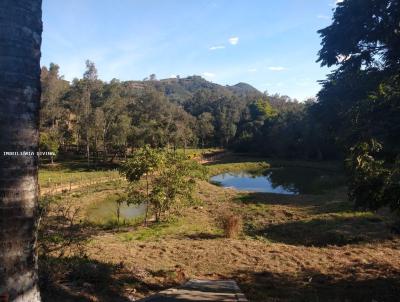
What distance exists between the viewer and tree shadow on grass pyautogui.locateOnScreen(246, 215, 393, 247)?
544 inches

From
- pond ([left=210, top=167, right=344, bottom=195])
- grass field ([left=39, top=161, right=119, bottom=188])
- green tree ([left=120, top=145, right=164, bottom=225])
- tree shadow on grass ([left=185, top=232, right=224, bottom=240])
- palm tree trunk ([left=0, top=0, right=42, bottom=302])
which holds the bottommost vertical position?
pond ([left=210, top=167, right=344, bottom=195])

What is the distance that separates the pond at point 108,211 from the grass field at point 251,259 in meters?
2.67

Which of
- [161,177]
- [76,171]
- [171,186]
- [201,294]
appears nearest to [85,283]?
[201,294]

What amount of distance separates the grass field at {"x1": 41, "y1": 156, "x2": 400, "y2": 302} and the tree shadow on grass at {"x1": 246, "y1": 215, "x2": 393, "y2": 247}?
0.12 feet

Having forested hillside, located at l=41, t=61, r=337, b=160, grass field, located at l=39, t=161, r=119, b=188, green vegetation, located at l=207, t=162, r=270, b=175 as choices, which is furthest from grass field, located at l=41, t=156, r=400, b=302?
green vegetation, located at l=207, t=162, r=270, b=175

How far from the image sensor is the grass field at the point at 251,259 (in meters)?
6.69

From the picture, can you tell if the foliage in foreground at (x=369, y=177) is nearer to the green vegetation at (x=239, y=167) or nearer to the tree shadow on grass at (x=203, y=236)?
the tree shadow on grass at (x=203, y=236)

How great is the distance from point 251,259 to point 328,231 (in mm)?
6439

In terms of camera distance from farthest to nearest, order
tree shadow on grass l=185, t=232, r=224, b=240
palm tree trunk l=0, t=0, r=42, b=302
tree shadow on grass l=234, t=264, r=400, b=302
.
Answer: tree shadow on grass l=185, t=232, r=224, b=240 → tree shadow on grass l=234, t=264, r=400, b=302 → palm tree trunk l=0, t=0, r=42, b=302

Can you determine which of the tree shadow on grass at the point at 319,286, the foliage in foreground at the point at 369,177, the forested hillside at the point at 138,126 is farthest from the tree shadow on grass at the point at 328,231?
the forested hillside at the point at 138,126

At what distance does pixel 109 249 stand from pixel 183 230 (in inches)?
203

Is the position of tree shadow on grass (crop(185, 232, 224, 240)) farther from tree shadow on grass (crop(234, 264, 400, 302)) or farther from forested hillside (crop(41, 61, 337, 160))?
forested hillside (crop(41, 61, 337, 160))

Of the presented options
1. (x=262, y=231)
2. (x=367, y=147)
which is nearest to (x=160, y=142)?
(x=262, y=231)

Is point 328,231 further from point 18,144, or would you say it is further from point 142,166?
point 18,144
